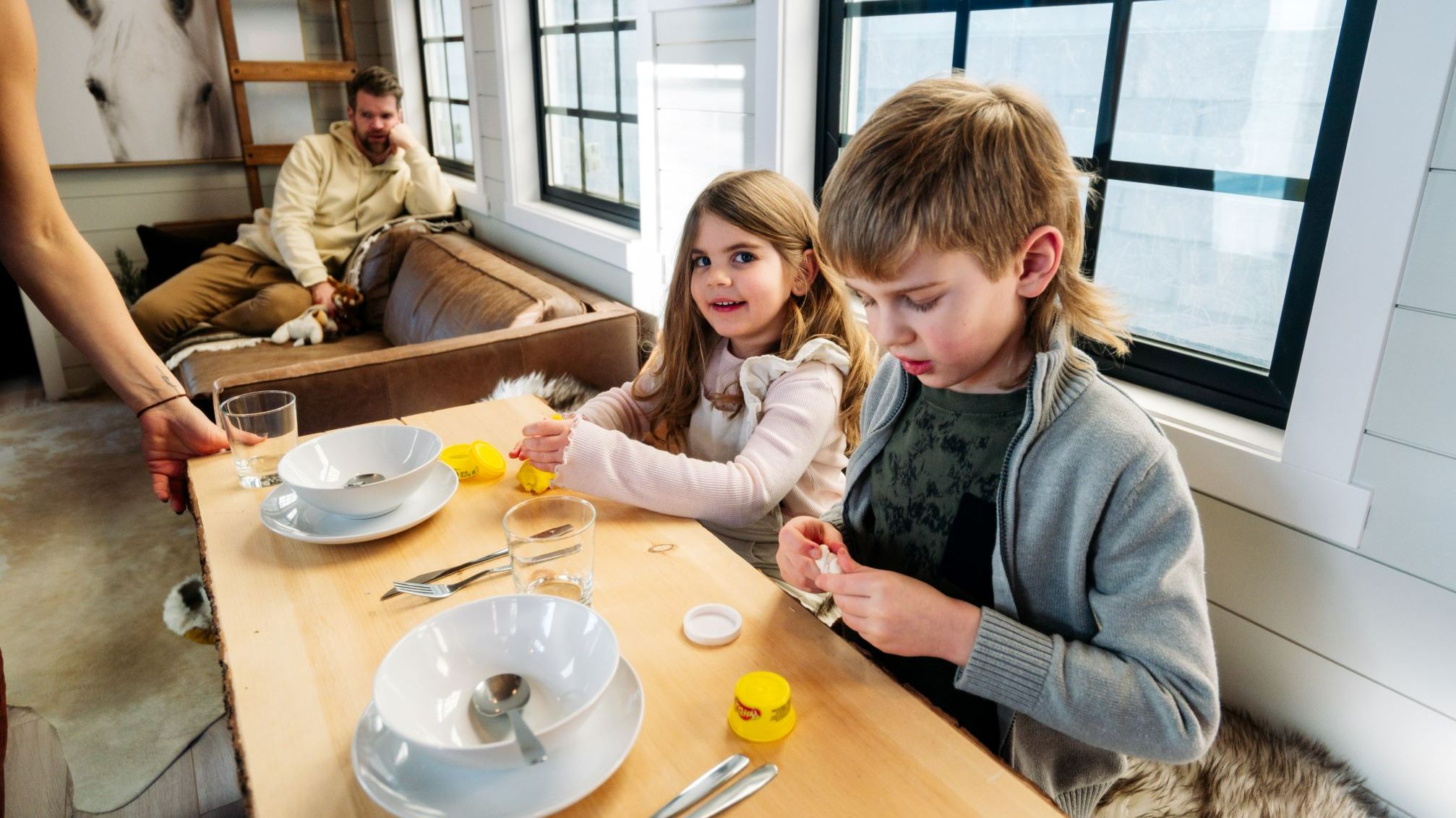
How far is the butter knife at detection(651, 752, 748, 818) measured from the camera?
671 mm

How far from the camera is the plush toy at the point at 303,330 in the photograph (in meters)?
3.23

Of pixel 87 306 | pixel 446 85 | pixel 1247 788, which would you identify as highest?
pixel 446 85

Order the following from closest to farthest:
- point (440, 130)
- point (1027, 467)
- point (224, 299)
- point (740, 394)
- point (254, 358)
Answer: point (1027, 467), point (740, 394), point (254, 358), point (224, 299), point (440, 130)

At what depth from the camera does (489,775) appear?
0.70 meters

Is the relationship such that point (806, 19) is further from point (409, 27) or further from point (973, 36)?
point (409, 27)

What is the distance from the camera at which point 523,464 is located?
4.08 ft

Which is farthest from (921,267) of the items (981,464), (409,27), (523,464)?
(409,27)

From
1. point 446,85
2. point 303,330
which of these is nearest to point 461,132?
point 446,85

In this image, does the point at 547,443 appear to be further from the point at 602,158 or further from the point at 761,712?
the point at 602,158

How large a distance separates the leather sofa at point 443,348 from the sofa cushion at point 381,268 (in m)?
0.01

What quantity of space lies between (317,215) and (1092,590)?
3.75 meters

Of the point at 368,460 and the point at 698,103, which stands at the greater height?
the point at 698,103

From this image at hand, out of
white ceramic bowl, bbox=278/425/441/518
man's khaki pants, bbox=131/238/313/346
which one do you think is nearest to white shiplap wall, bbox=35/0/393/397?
man's khaki pants, bbox=131/238/313/346

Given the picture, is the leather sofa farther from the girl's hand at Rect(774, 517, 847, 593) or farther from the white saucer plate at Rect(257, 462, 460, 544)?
the girl's hand at Rect(774, 517, 847, 593)
